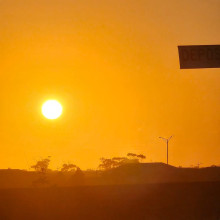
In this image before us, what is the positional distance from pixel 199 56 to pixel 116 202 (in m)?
23.6

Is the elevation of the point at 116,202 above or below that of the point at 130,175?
below

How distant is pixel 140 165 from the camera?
271ft

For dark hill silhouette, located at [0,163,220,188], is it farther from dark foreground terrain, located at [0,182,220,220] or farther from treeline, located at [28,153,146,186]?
dark foreground terrain, located at [0,182,220,220]

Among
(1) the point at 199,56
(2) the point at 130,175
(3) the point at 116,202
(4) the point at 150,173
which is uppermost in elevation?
(4) the point at 150,173

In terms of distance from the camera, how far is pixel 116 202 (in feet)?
91.3

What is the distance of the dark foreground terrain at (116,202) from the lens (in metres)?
26.0

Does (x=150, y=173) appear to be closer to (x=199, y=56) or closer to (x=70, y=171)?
(x=70, y=171)

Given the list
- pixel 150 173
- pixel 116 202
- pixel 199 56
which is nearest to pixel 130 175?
pixel 150 173

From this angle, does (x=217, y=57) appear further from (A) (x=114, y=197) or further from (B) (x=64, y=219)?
(A) (x=114, y=197)

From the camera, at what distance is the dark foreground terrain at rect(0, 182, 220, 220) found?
85.4 feet

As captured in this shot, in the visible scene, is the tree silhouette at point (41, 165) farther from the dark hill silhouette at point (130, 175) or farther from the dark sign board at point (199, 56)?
the dark sign board at point (199, 56)

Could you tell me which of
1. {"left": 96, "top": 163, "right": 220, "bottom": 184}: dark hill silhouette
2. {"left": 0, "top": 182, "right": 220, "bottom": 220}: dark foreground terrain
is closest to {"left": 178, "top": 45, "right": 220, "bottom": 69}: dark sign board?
{"left": 0, "top": 182, "right": 220, "bottom": 220}: dark foreground terrain

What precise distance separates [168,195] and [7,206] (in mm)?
9944

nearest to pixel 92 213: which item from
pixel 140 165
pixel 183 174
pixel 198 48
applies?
pixel 198 48
